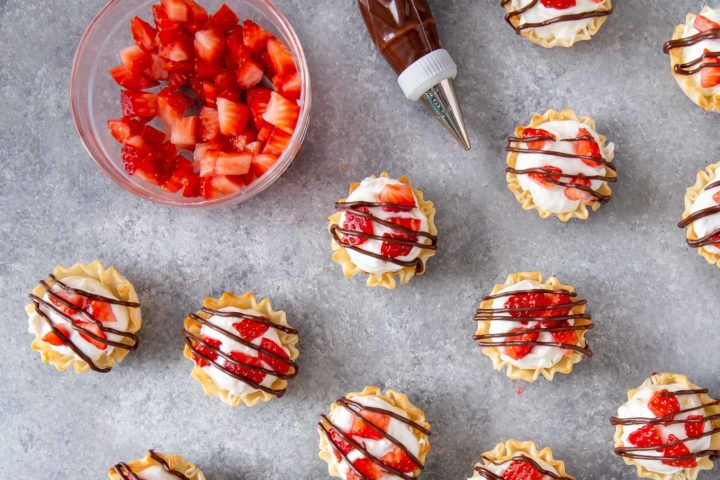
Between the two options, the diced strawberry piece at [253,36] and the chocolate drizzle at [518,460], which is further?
the diced strawberry piece at [253,36]

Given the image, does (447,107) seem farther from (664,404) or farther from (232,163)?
(664,404)

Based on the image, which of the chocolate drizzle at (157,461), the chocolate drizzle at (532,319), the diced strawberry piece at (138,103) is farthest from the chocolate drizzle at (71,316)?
the chocolate drizzle at (532,319)

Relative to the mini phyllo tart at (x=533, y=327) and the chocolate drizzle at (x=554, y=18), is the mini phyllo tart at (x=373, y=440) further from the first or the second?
the chocolate drizzle at (x=554, y=18)

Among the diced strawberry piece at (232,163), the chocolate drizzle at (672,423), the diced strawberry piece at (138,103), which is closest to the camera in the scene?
the chocolate drizzle at (672,423)

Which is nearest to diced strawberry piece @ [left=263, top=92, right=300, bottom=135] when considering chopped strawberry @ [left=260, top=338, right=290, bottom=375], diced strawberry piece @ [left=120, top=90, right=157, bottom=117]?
diced strawberry piece @ [left=120, top=90, right=157, bottom=117]

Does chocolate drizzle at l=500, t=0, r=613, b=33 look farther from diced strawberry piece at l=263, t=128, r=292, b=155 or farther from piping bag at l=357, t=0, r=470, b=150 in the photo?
diced strawberry piece at l=263, t=128, r=292, b=155

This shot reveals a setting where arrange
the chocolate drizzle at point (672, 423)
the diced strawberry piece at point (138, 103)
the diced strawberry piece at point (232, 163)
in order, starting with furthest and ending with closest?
the diced strawberry piece at point (138, 103) → the diced strawberry piece at point (232, 163) → the chocolate drizzle at point (672, 423)
